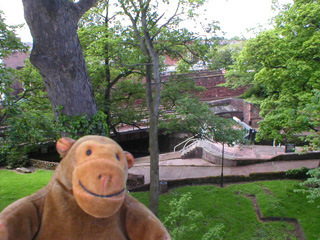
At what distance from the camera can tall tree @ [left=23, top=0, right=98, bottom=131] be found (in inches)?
195

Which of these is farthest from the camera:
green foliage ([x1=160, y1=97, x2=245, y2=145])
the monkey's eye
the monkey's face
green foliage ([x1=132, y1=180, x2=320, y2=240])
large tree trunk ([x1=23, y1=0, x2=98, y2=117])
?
green foliage ([x1=160, y1=97, x2=245, y2=145])

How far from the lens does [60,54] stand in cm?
507

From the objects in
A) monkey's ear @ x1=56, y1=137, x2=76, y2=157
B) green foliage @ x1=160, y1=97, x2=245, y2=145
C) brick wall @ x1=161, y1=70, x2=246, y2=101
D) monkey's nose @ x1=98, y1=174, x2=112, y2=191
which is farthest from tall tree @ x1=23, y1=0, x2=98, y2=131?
brick wall @ x1=161, y1=70, x2=246, y2=101

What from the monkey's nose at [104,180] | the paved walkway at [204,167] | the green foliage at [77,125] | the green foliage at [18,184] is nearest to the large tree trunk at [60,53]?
the green foliage at [77,125]

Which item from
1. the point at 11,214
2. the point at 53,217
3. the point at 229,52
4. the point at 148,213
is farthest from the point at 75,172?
the point at 229,52

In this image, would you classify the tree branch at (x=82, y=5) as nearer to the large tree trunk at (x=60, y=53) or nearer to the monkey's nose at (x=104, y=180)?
the large tree trunk at (x=60, y=53)

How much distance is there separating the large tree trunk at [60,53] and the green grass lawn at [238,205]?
18.6 ft

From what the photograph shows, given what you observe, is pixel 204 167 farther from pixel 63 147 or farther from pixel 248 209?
pixel 63 147

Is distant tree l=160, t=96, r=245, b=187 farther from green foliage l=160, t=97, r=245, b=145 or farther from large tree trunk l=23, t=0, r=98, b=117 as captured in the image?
large tree trunk l=23, t=0, r=98, b=117

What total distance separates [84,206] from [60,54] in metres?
3.50

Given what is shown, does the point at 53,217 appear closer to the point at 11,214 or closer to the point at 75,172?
the point at 11,214

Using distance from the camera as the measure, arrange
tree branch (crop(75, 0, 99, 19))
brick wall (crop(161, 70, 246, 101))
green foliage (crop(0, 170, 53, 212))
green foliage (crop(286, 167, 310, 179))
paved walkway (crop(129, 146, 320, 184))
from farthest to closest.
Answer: brick wall (crop(161, 70, 246, 101))
paved walkway (crop(129, 146, 320, 184))
green foliage (crop(286, 167, 310, 179))
green foliage (crop(0, 170, 53, 212))
tree branch (crop(75, 0, 99, 19))

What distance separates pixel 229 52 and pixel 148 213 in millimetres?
31934

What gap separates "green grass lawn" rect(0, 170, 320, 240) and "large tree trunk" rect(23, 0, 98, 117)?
565 centimetres
